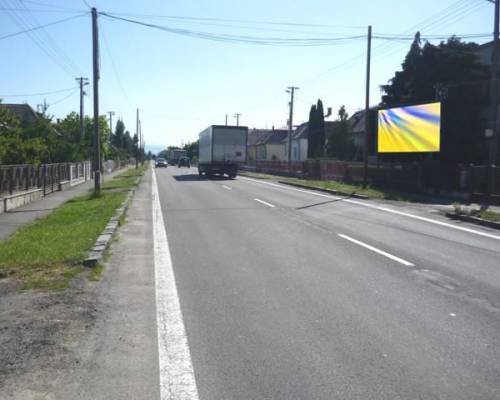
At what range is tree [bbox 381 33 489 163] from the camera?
1161 inches

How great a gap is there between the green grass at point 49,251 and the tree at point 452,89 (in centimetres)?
2186

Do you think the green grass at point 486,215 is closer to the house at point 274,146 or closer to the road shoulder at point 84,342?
the road shoulder at point 84,342

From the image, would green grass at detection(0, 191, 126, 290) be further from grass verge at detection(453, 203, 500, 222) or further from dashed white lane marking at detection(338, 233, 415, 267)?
grass verge at detection(453, 203, 500, 222)

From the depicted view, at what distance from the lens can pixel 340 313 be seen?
5.86m

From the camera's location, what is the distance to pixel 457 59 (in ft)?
105

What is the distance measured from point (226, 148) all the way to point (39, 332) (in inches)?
1412

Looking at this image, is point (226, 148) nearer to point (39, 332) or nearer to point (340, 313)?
point (340, 313)

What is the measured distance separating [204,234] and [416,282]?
5551 millimetres

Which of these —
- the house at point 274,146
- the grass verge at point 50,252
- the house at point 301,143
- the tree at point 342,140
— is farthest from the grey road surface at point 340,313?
the house at point 274,146

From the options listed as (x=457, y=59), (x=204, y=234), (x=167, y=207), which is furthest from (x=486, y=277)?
(x=457, y=59)

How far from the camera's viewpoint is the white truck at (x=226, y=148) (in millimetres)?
40344

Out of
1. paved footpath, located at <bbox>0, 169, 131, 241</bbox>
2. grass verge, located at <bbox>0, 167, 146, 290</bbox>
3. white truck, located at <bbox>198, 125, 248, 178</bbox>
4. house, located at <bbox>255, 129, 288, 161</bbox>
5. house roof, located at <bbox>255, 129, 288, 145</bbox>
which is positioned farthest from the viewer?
house roof, located at <bbox>255, 129, 288, 145</bbox>

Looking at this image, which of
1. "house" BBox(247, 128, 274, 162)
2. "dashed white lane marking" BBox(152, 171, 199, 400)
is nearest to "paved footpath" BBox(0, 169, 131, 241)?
"dashed white lane marking" BBox(152, 171, 199, 400)

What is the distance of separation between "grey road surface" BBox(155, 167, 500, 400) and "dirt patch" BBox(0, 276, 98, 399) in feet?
3.60
